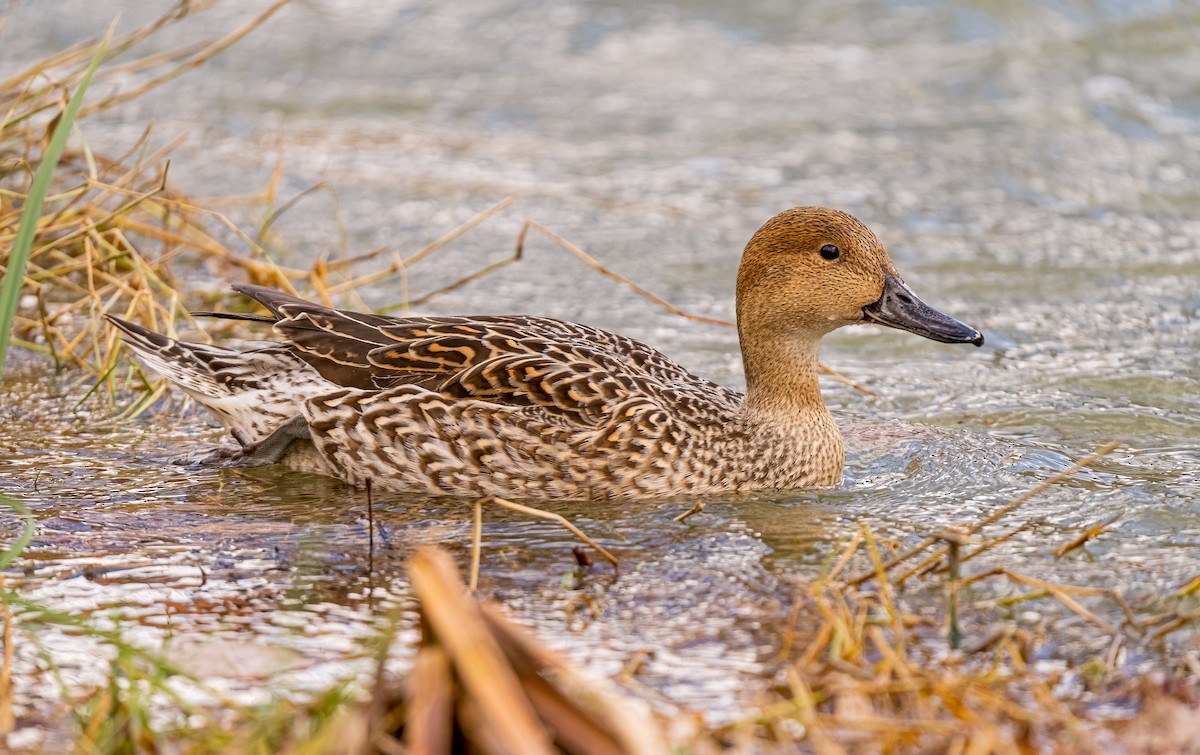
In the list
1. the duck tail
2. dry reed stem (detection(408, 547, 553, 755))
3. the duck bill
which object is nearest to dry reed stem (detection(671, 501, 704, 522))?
the duck bill

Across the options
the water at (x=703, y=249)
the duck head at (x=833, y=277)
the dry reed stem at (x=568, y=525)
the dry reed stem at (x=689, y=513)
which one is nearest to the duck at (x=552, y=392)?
the duck head at (x=833, y=277)

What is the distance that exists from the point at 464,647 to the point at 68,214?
5101 millimetres

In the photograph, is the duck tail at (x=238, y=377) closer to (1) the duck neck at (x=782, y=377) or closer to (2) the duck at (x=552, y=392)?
(2) the duck at (x=552, y=392)

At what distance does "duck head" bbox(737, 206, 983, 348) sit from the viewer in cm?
639

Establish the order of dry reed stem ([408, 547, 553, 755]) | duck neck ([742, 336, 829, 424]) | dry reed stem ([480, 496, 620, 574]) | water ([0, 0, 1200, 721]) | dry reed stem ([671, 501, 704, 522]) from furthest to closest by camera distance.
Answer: duck neck ([742, 336, 829, 424])
dry reed stem ([671, 501, 704, 522])
water ([0, 0, 1200, 721])
dry reed stem ([480, 496, 620, 574])
dry reed stem ([408, 547, 553, 755])

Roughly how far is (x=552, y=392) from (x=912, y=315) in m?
1.47

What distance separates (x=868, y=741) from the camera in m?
3.84

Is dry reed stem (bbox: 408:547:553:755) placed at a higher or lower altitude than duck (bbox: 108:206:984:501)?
lower

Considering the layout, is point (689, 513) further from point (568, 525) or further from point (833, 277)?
point (833, 277)

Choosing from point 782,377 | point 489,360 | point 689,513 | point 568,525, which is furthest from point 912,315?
point 568,525

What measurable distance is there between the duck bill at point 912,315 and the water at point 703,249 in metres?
0.56

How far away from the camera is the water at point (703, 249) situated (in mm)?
5141

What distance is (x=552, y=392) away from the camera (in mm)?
6207

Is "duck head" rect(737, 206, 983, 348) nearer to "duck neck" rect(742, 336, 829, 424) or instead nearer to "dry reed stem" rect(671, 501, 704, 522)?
"duck neck" rect(742, 336, 829, 424)
